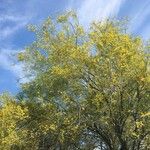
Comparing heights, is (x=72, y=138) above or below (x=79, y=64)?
below

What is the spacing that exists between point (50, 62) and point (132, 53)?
26.4 feet

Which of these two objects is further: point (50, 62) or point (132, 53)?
point (50, 62)

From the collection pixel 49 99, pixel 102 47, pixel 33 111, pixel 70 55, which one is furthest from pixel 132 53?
pixel 33 111

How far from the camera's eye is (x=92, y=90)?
45469 millimetres

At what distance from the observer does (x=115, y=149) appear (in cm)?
4725

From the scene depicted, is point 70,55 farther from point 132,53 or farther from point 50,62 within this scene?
point 132,53

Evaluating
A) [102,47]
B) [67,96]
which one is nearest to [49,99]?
[67,96]

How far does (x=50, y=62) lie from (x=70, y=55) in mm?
2468

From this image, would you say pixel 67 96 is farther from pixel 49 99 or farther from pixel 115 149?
pixel 115 149

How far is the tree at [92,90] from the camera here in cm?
4409

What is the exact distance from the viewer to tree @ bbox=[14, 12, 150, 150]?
4409cm

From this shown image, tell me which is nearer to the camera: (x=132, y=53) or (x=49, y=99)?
(x=132, y=53)

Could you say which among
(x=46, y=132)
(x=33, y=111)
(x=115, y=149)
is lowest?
(x=115, y=149)

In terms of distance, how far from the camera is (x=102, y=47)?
147ft
